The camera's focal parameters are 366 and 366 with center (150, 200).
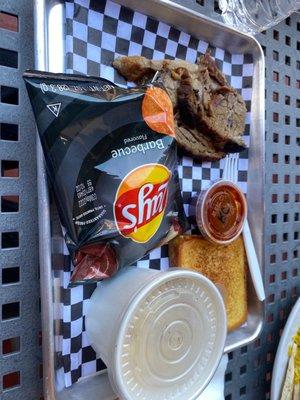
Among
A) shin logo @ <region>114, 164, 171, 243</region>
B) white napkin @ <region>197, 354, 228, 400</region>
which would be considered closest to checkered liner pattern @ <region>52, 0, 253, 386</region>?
shin logo @ <region>114, 164, 171, 243</region>

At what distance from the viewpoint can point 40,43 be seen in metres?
0.60

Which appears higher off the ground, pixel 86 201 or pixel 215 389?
pixel 86 201

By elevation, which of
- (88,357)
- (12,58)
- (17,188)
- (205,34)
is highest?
(205,34)

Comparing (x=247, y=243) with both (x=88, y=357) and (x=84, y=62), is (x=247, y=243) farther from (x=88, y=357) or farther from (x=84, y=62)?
(x=84, y=62)

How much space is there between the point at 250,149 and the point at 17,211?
60 centimetres

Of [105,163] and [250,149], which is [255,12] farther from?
[105,163]

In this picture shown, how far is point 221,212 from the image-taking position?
82 centimetres

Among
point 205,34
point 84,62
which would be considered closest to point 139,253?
point 84,62

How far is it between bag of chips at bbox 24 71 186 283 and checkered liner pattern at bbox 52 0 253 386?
0.07m

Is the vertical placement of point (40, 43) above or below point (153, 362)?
above

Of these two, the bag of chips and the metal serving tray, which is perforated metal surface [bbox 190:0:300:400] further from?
the bag of chips

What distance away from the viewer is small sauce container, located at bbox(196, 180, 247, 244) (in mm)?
796

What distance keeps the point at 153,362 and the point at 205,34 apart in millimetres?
708

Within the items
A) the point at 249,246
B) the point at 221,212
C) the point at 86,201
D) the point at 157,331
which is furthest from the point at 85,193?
the point at 249,246
